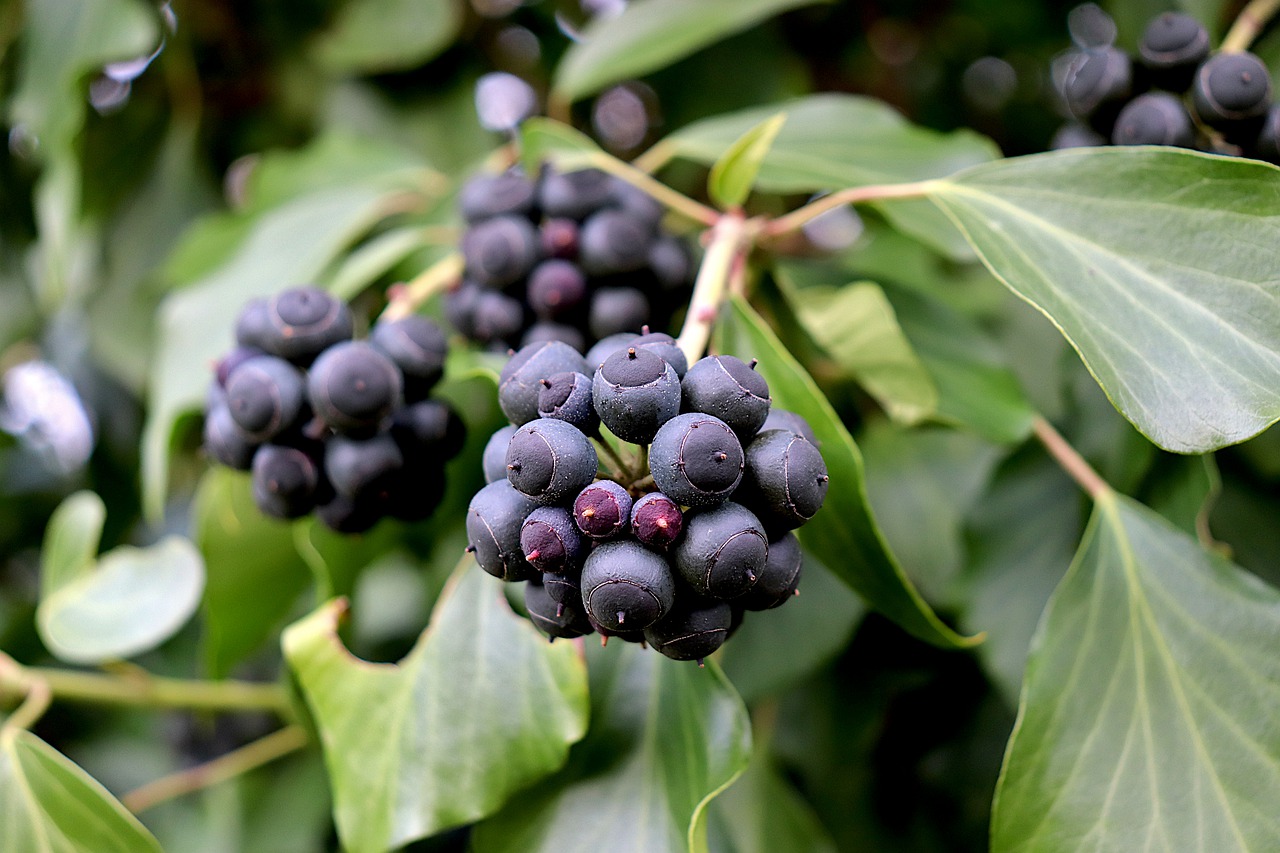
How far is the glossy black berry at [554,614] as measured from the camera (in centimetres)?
52

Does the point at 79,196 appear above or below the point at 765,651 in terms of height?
below

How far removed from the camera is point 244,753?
A: 3.94 ft

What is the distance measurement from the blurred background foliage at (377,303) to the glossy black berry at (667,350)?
1.01 feet

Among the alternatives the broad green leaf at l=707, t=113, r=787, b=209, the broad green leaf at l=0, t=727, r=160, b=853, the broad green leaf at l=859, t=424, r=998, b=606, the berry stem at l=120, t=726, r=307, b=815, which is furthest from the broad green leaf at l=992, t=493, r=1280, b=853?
the berry stem at l=120, t=726, r=307, b=815

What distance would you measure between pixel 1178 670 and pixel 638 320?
1.61 ft

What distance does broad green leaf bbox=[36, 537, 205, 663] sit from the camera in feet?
2.91

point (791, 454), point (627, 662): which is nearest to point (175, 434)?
point (627, 662)

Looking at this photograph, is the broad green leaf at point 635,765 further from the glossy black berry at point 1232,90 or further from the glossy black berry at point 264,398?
the glossy black berry at point 1232,90

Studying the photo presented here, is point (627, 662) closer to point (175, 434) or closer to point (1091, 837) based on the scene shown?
point (1091, 837)

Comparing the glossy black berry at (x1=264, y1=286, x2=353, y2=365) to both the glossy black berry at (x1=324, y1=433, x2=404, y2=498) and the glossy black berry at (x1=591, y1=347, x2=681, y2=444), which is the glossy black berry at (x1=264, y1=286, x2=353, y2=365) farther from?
the glossy black berry at (x1=591, y1=347, x2=681, y2=444)

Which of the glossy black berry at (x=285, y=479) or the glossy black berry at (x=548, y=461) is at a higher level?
the glossy black berry at (x=548, y=461)

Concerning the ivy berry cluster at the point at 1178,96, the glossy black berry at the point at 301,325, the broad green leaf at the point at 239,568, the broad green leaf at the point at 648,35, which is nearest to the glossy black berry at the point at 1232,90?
the ivy berry cluster at the point at 1178,96

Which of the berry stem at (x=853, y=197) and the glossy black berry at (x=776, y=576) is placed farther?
the berry stem at (x=853, y=197)

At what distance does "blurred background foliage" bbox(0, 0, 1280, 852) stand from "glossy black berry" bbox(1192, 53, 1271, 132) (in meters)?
0.27
